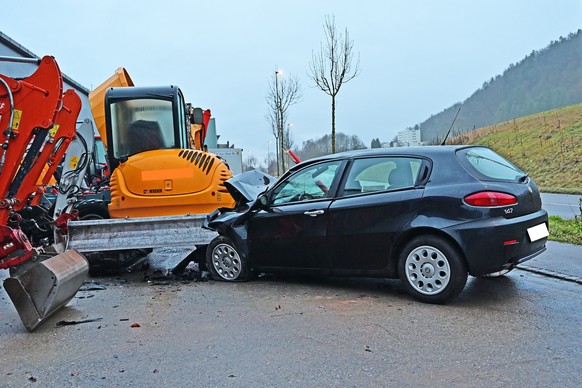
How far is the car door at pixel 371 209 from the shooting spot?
5469 mm

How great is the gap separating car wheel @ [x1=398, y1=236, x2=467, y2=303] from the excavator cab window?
191 inches

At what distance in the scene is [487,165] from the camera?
17.9ft

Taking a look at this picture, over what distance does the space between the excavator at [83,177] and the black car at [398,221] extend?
1.10 m

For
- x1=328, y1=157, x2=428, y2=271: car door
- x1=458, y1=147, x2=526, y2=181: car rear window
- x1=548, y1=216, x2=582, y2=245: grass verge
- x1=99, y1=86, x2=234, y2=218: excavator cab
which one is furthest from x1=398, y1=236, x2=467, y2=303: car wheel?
x1=548, y1=216, x2=582, y2=245: grass verge

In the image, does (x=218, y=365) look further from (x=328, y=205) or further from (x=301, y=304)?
(x=328, y=205)

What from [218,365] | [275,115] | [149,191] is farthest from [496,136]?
[218,365]

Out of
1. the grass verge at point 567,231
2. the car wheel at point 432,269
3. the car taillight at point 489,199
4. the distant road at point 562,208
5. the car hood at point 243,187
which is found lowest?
the distant road at point 562,208

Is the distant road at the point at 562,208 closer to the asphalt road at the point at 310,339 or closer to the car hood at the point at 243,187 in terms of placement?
the asphalt road at the point at 310,339

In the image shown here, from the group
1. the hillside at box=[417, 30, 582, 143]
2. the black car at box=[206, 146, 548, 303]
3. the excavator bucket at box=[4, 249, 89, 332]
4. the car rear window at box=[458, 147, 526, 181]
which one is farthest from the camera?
the hillside at box=[417, 30, 582, 143]

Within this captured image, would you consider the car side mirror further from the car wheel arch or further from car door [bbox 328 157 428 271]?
the car wheel arch

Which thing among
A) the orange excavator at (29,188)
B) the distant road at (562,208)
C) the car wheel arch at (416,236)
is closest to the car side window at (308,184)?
the car wheel arch at (416,236)

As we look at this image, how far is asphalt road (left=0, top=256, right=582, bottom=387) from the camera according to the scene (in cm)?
362

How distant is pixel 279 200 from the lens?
6512 millimetres

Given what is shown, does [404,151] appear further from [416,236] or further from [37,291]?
[37,291]
